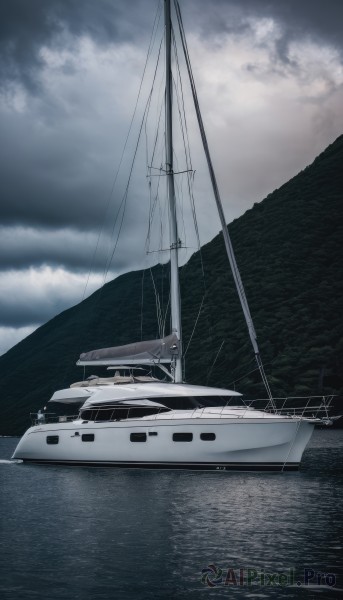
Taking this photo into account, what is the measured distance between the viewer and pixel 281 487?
2256cm

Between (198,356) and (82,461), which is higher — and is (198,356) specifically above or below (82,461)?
above

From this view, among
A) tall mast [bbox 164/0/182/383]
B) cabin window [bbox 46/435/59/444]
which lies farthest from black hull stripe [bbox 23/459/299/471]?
tall mast [bbox 164/0/182/383]

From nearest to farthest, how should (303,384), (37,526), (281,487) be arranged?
(37,526) < (281,487) < (303,384)

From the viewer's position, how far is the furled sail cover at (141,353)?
28.5m

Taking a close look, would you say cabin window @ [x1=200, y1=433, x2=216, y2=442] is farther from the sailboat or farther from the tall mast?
the tall mast

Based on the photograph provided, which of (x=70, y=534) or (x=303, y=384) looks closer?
(x=70, y=534)

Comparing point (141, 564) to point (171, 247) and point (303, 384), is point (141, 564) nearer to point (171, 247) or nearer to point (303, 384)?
point (171, 247)

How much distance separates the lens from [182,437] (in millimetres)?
25531

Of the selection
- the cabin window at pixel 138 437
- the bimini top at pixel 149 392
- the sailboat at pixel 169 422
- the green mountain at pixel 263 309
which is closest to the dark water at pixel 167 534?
the sailboat at pixel 169 422

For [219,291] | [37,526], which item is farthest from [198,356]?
[37,526]

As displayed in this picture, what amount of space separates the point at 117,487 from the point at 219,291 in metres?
99.9

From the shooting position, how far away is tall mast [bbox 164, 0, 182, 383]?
28406 millimetres

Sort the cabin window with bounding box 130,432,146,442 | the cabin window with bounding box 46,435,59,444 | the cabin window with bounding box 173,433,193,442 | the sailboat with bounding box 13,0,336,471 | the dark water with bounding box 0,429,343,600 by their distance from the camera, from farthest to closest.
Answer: the cabin window with bounding box 46,435,59,444 < the cabin window with bounding box 130,432,146,442 < the cabin window with bounding box 173,433,193,442 < the sailboat with bounding box 13,0,336,471 < the dark water with bounding box 0,429,343,600

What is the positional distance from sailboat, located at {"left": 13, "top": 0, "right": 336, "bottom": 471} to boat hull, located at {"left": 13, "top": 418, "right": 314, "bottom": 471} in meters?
0.04
